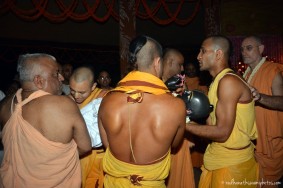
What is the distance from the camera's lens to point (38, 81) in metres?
2.50

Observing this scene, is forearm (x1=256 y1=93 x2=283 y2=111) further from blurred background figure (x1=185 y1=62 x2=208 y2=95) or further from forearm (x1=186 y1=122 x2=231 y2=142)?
blurred background figure (x1=185 y1=62 x2=208 y2=95)

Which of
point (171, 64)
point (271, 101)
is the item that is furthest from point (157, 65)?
point (271, 101)

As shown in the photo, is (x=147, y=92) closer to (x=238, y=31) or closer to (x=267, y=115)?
(x=267, y=115)

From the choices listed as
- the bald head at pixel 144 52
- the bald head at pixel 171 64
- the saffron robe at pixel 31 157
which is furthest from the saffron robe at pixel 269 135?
the saffron robe at pixel 31 157

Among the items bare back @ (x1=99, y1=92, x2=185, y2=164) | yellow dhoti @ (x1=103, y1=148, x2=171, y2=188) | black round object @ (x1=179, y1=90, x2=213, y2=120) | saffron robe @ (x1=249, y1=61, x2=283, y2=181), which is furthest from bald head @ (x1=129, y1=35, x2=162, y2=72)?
saffron robe @ (x1=249, y1=61, x2=283, y2=181)

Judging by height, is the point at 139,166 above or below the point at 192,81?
below

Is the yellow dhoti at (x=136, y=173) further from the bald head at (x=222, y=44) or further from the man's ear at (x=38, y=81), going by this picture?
the bald head at (x=222, y=44)

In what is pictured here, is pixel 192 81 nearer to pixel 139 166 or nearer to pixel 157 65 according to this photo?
pixel 157 65

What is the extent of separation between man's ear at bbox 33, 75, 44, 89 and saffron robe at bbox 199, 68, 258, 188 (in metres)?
1.66

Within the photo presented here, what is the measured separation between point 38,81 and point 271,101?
2.85 metres

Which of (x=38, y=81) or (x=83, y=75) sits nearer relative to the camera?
(x=38, y=81)

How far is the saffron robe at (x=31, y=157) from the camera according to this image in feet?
7.86

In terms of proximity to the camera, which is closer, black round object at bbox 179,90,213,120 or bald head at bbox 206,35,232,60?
black round object at bbox 179,90,213,120

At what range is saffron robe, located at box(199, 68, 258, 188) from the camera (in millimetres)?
2902
